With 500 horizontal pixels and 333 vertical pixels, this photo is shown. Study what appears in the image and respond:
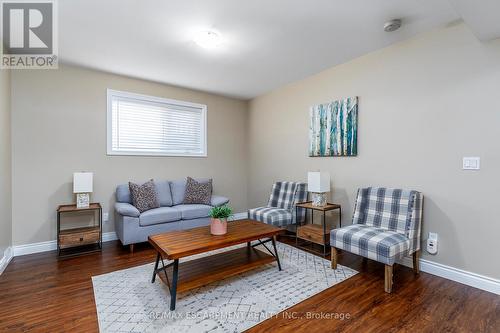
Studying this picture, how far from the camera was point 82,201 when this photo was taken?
3295 mm

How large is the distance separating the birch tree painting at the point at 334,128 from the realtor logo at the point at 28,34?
327 centimetres

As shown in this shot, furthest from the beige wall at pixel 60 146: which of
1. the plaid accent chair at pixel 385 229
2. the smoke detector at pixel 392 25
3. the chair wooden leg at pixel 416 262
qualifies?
the chair wooden leg at pixel 416 262

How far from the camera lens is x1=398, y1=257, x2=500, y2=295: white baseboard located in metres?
2.23

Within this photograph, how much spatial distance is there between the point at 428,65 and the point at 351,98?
888 mm

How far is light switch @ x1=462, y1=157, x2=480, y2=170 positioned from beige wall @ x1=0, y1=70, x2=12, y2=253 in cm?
478

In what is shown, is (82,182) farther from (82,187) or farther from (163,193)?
(163,193)

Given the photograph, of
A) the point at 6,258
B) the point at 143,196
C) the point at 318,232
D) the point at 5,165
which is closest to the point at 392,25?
the point at 318,232

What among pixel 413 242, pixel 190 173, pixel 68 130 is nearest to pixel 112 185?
pixel 68 130

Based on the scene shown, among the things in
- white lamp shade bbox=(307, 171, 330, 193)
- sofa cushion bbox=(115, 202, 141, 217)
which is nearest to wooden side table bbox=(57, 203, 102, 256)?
sofa cushion bbox=(115, 202, 141, 217)

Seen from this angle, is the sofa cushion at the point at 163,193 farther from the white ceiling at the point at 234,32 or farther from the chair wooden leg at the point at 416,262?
the chair wooden leg at the point at 416,262

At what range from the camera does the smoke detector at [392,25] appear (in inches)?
94.2

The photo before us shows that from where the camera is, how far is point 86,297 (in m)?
2.16

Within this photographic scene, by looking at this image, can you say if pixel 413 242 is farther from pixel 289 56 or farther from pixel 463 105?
pixel 289 56

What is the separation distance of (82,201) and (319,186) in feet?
10.4
